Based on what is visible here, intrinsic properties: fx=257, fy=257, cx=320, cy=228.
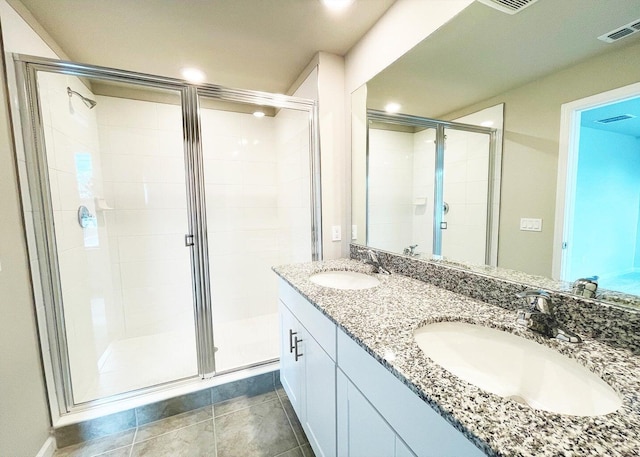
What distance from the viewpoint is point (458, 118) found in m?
1.17

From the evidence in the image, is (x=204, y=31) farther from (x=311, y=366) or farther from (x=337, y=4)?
(x=311, y=366)

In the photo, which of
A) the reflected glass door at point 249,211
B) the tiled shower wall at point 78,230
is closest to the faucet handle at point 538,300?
the reflected glass door at point 249,211

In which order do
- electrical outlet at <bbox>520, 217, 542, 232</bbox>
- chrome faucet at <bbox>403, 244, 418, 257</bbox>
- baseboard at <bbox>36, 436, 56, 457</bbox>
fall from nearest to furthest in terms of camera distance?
electrical outlet at <bbox>520, 217, 542, 232</bbox>, baseboard at <bbox>36, 436, 56, 457</bbox>, chrome faucet at <bbox>403, 244, 418, 257</bbox>

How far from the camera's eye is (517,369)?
74cm

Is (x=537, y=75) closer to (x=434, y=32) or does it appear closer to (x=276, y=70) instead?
Answer: (x=434, y=32)

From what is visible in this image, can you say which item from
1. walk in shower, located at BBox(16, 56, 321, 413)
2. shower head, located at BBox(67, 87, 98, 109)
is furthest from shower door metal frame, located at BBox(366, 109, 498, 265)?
shower head, located at BBox(67, 87, 98, 109)

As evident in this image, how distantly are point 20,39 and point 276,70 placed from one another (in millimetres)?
1418

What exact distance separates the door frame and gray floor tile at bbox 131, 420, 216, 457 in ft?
5.85

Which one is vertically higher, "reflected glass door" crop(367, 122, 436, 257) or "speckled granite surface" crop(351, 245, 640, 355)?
"reflected glass door" crop(367, 122, 436, 257)

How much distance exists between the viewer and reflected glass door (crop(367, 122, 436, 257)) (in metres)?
1.41

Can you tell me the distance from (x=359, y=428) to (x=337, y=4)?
1911 millimetres

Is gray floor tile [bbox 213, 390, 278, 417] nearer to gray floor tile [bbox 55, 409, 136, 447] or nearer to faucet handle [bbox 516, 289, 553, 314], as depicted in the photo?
gray floor tile [bbox 55, 409, 136, 447]

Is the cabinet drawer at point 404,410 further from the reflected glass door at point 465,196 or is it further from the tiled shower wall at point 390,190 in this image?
the tiled shower wall at point 390,190

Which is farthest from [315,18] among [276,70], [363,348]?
[363,348]
